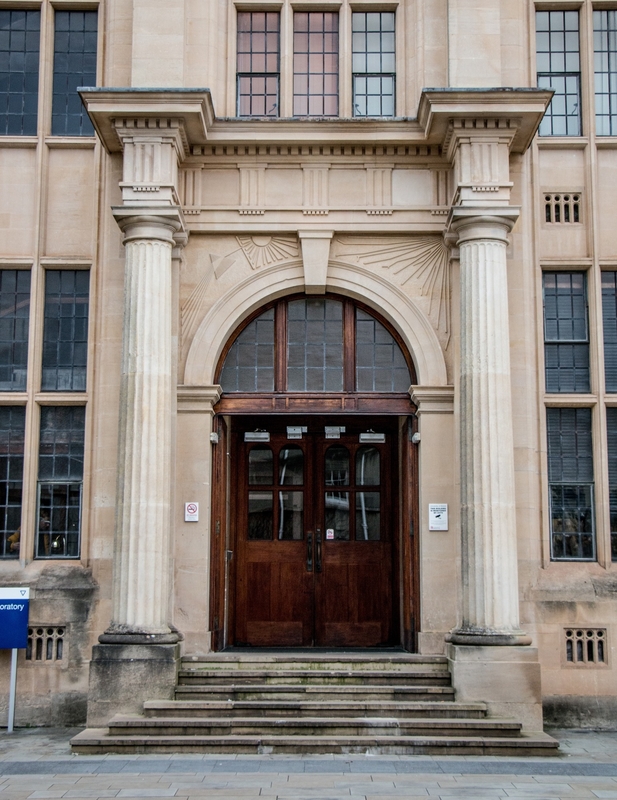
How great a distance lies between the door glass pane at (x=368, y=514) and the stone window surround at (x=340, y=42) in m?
5.16

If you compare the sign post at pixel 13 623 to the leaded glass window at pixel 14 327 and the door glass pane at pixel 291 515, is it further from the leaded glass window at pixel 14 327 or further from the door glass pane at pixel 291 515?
the door glass pane at pixel 291 515

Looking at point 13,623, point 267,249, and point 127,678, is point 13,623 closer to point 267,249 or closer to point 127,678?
point 127,678

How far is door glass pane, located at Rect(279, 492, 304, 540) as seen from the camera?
45.6ft

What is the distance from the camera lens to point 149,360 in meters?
11.7

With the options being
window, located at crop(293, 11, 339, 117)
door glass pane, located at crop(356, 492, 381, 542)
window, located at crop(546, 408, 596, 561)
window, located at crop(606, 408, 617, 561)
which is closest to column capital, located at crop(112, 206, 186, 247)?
window, located at crop(293, 11, 339, 117)

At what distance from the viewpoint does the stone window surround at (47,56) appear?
43.0 ft

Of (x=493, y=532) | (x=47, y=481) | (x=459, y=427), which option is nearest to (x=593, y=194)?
(x=459, y=427)

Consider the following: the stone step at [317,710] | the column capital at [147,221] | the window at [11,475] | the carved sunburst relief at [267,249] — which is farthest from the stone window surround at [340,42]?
the stone step at [317,710]

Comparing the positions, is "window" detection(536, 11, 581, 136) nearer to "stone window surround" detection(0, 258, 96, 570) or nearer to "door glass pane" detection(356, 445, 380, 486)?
"door glass pane" detection(356, 445, 380, 486)

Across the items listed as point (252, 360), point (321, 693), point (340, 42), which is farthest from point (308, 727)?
point (340, 42)

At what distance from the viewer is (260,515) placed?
1393 cm

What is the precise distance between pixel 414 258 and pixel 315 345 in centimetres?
169

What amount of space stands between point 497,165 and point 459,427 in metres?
3.20

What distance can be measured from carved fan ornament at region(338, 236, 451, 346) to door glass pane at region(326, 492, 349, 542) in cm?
304
